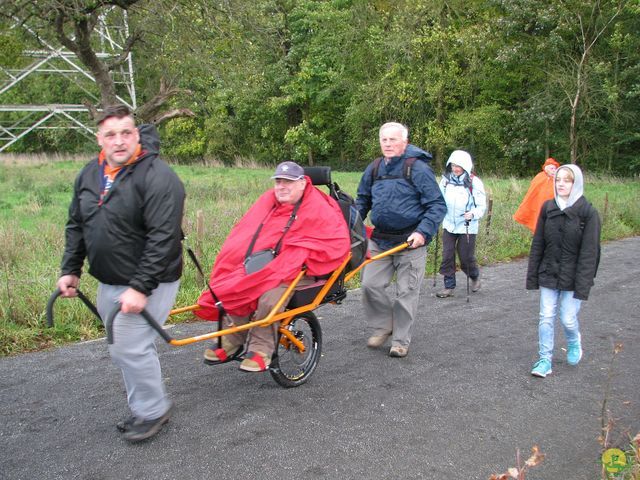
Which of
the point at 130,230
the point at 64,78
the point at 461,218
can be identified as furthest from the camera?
the point at 64,78

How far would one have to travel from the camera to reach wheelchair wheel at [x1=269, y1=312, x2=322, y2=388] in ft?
16.3

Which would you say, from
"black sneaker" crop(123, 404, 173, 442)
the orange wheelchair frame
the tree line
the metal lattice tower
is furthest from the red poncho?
the tree line

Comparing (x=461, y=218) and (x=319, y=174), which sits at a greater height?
(x=319, y=174)

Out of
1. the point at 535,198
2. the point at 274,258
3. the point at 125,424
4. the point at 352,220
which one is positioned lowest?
the point at 125,424

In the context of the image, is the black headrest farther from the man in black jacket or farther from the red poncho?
the man in black jacket

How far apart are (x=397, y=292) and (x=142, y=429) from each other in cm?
276

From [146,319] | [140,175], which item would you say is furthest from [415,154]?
[146,319]

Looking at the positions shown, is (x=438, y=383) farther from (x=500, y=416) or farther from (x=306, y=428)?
(x=306, y=428)

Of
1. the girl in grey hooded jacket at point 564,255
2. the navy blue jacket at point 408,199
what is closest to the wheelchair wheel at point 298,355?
the navy blue jacket at point 408,199

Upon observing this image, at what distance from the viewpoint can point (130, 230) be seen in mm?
3736

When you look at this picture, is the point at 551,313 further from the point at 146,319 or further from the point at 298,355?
the point at 146,319

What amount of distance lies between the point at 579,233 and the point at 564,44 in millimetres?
28442

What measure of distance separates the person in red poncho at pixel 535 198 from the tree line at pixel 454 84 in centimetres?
1675

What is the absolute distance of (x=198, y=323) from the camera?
6992 millimetres
